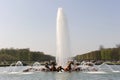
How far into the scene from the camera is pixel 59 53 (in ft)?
145

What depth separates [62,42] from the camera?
1769 inches

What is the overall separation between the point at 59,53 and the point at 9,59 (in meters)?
111

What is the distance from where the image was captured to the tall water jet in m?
44.0

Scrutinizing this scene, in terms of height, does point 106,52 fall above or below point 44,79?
above

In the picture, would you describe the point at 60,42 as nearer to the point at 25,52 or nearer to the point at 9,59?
the point at 9,59

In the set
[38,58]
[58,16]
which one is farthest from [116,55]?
[58,16]

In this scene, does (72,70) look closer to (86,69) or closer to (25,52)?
(86,69)

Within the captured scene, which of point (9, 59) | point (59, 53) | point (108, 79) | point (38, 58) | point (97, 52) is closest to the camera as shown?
point (108, 79)

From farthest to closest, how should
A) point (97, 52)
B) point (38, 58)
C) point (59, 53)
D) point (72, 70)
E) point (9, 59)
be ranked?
point (38, 58) → point (97, 52) → point (9, 59) → point (59, 53) → point (72, 70)

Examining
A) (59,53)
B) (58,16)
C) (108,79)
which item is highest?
(58,16)

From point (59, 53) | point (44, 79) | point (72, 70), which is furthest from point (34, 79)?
point (59, 53)

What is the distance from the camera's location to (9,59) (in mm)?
151500

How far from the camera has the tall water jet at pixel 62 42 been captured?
44031 millimetres

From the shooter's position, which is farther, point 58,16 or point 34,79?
point 58,16
